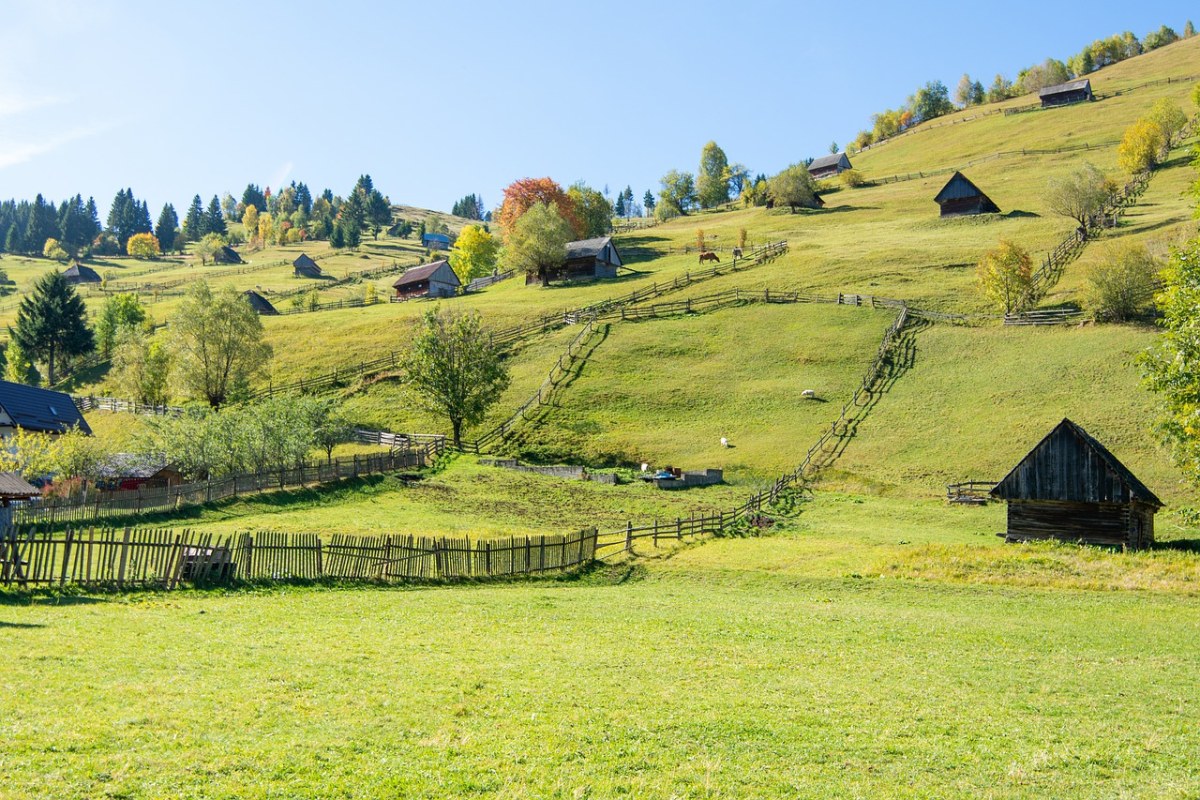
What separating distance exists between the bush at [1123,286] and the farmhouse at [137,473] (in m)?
63.3

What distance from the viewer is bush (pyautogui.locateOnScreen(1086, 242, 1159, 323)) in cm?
7031

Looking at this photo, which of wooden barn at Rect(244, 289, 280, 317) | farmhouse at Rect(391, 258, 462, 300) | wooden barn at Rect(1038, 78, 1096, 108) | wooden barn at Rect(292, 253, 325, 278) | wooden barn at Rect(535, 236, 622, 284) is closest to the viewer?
wooden barn at Rect(535, 236, 622, 284)

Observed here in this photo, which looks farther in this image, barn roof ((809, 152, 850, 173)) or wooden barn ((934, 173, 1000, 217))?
barn roof ((809, 152, 850, 173))

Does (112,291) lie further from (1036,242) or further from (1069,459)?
(1069,459)

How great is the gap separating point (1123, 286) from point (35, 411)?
76.5 metres

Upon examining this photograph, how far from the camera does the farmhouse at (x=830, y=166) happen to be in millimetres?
173625

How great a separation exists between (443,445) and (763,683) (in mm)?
47202

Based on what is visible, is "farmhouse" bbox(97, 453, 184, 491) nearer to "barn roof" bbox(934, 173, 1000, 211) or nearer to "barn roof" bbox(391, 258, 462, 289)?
"barn roof" bbox(391, 258, 462, 289)

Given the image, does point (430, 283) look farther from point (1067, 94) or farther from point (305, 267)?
point (1067, 94)

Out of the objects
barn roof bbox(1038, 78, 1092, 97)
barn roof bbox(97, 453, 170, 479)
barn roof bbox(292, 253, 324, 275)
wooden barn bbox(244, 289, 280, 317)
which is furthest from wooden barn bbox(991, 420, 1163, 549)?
barn roof bbox(1038, 78, 1092, 97)

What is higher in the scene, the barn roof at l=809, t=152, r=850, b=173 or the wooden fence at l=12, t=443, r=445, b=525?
the barn roof at l=809, t=152, r=850, b=173

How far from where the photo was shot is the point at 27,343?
96.8m

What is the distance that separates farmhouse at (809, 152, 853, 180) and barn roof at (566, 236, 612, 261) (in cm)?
7490

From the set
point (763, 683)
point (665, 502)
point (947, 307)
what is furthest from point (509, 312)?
point (763, 683)
